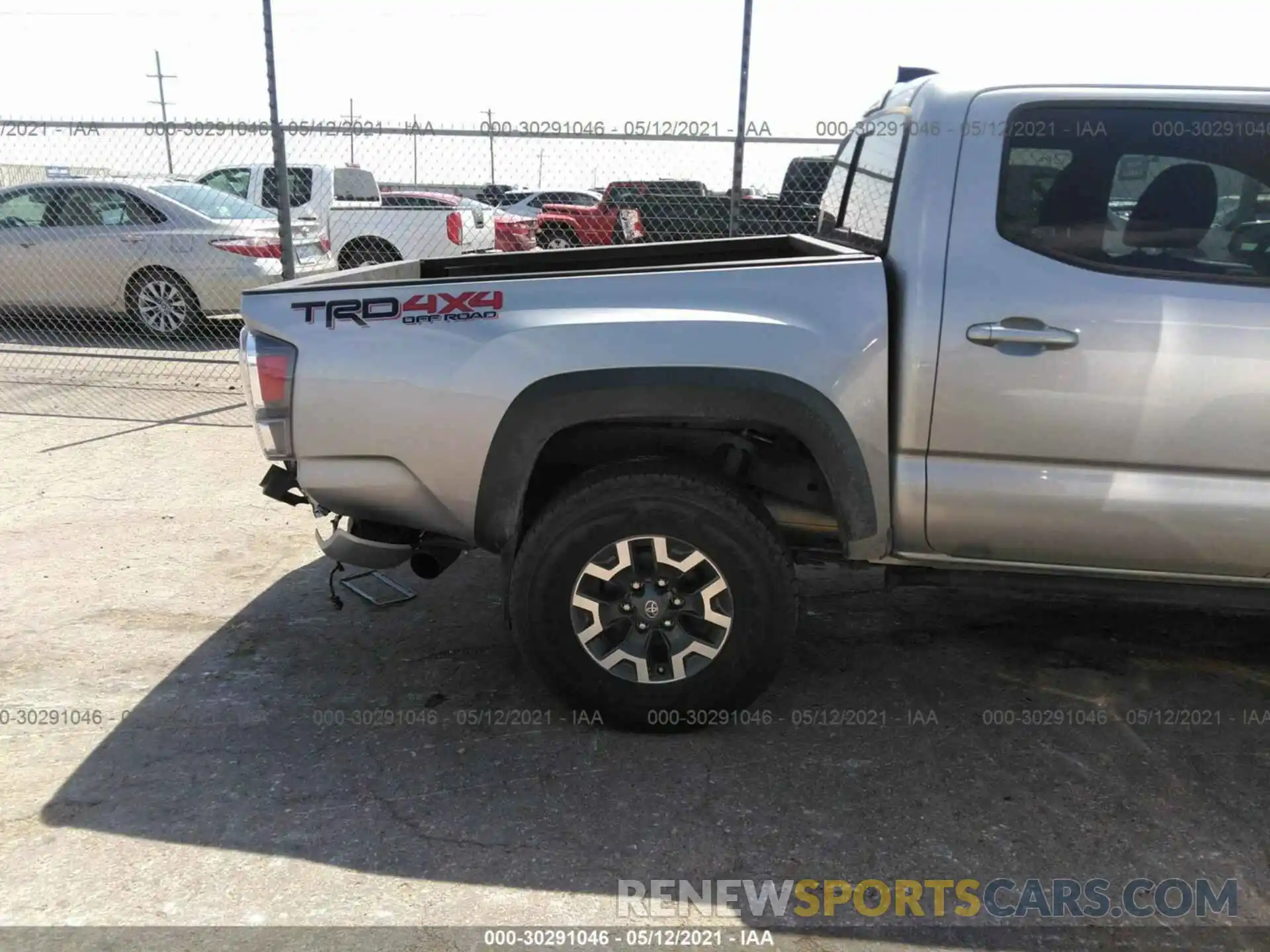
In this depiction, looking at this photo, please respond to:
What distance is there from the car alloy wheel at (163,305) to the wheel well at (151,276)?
4 cm

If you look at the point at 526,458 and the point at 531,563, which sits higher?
the point at 526,458

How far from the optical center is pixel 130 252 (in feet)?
32.1

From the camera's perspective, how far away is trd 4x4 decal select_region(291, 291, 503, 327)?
9.90 ft

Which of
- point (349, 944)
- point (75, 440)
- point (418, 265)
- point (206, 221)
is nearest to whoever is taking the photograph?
point (349, 944)

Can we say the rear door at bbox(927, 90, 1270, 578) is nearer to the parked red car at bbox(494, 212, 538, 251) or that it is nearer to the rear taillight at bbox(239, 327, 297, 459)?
the rear taillight at bbox(239, 327, 297, 459)

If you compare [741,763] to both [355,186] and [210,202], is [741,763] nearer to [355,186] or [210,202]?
[210,202]

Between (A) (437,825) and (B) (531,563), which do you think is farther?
(B) (531,563)

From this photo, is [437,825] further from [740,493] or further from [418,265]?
[418,265]

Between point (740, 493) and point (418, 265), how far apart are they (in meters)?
2.08

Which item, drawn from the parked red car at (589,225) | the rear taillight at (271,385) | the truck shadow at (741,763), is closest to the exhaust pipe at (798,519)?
the truck shadow at (741,763)

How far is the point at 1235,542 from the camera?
2951mm

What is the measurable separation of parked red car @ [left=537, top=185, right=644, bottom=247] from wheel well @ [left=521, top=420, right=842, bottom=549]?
7990mm

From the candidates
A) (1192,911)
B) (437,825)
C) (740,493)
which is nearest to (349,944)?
(437,825)

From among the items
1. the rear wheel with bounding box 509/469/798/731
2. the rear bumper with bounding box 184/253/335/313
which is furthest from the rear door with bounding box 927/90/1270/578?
the rear bumper with bounding box 184/253/335/313
